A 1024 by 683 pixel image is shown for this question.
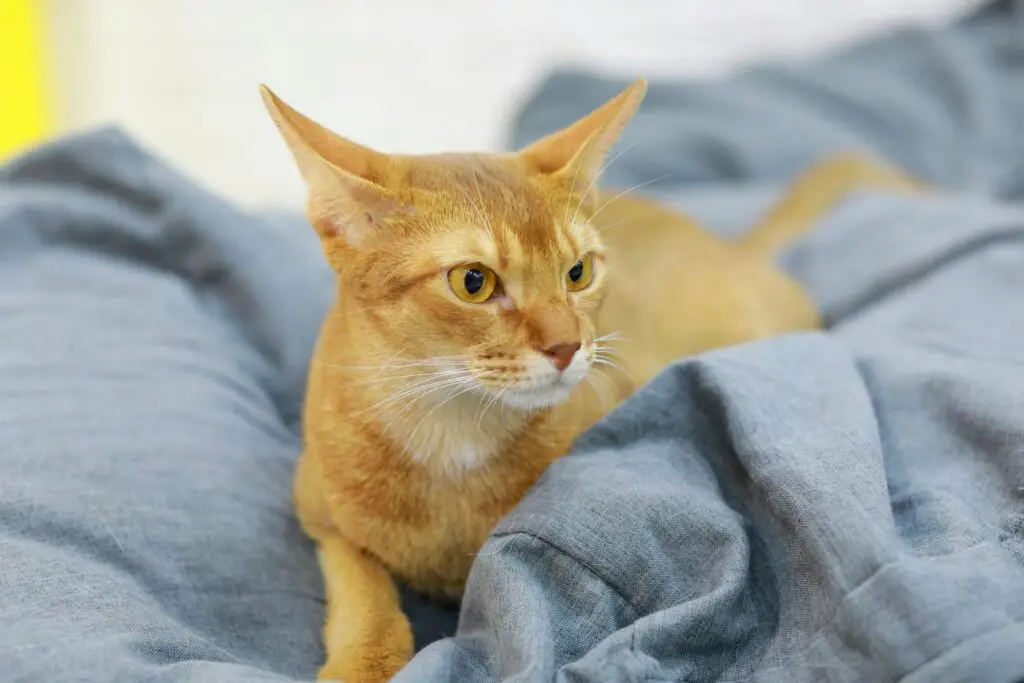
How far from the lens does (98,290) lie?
1.25m

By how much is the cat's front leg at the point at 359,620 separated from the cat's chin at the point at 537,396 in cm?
27

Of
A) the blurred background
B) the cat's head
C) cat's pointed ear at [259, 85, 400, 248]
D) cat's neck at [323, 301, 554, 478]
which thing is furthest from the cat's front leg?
the blurred background

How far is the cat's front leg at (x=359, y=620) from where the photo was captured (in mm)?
865

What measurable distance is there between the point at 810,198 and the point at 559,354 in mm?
1112

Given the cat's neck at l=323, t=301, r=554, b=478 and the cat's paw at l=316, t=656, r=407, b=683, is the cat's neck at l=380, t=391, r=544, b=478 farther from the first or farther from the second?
the cat's paw at l=316, t=656, r=407, b=683

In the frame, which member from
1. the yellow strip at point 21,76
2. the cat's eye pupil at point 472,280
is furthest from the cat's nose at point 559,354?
the yellow strip at point 21,76

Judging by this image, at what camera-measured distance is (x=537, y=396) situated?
0.88 m

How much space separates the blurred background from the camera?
8.84 feet

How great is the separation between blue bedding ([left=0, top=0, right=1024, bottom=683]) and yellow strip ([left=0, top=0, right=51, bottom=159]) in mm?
1438

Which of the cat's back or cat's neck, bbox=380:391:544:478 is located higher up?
the cat's back

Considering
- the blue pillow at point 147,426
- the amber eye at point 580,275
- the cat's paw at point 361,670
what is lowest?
the cat's paw at point 361,670

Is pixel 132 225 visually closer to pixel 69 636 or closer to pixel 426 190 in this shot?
pixel 426 190

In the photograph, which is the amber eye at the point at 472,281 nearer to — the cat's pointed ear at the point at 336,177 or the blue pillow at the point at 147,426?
the cat's pointed ear at the point at 336,177

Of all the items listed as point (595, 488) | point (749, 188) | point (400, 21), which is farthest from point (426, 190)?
point (400, 21)
